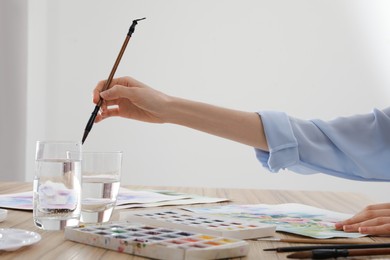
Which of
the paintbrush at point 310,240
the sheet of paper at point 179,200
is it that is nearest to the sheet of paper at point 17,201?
the sheet of paper at point 179,200

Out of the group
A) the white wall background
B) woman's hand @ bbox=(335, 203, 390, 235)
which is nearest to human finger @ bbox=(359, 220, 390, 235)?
woman's hand @ bbox=(335, 203, 390, 235)

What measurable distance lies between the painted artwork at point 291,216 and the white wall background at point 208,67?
7.33 feet

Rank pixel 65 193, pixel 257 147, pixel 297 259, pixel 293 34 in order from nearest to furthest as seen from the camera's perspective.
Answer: pixel 297 259 < pixel 65 193 < pixel 257 147 < pixel 293 34

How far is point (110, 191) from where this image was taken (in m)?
0.99

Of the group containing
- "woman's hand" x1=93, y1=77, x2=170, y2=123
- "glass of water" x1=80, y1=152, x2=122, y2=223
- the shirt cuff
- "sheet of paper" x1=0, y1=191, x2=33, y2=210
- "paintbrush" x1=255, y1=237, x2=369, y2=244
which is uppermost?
"woman's hand" x1=93, y1=77, x2=170, y2=123

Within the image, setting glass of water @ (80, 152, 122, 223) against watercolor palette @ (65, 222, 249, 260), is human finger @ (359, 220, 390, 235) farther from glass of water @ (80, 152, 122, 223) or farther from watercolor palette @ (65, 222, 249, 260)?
glass of water @ (80, 152, 122, 223)

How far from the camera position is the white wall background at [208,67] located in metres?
3.46

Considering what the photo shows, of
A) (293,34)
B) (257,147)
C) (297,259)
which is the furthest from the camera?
(293,34)

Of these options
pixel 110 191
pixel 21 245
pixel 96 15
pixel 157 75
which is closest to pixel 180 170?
pixel 157 75

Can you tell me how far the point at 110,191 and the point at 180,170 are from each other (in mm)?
2555

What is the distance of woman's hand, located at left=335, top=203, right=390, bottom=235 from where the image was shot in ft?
3.17

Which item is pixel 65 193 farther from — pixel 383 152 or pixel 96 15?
pixel 96 15

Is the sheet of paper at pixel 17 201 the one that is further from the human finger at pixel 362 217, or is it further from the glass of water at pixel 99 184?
the human finger at pixel 362 217

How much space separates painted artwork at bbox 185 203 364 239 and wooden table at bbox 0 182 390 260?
0.14 ft
